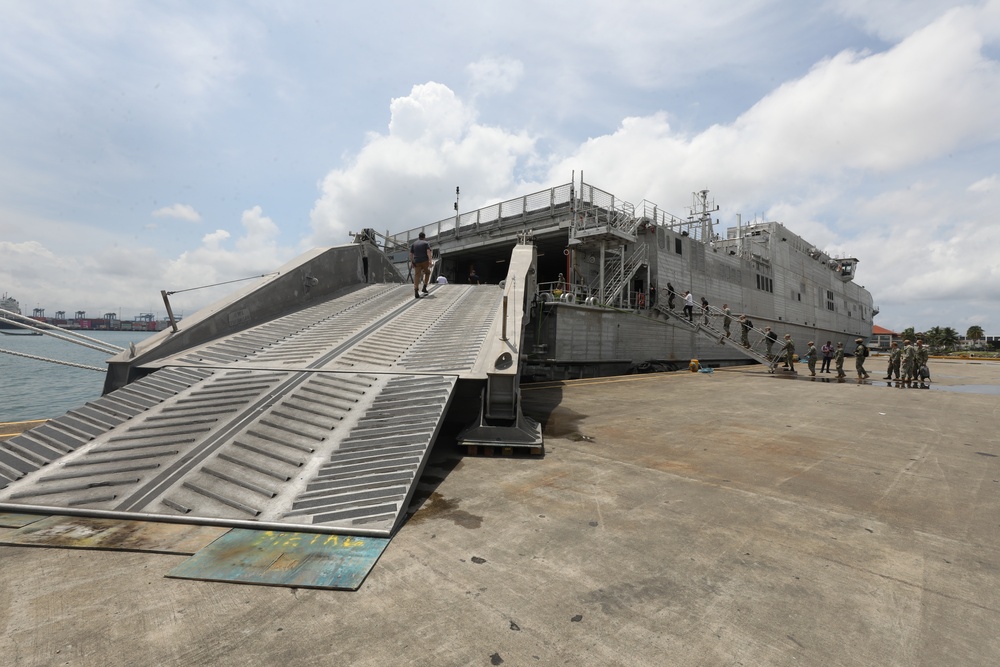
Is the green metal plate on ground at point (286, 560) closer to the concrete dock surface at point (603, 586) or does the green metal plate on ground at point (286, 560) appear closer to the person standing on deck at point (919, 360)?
the concrete dock surface at point (603, 586)

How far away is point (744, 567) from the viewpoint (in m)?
2.96

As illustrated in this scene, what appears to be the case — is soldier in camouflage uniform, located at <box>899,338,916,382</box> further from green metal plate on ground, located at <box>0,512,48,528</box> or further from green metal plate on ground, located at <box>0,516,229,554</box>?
green metal plate on ground, located at <box>0,512,48,528</box>

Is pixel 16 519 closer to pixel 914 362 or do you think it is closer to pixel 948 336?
pixel 914 362

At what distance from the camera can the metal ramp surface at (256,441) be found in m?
3.58

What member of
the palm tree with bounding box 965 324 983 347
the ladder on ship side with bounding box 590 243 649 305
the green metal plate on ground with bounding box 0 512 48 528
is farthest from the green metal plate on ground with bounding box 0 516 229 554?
the palm tree with bounding box 965 324 983 347

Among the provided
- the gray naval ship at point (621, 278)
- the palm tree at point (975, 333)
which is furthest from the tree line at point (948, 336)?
the gray naval ship at point (621, 278)

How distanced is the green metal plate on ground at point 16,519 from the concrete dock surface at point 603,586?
49 cm

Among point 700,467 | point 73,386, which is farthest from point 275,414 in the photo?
point 73,386

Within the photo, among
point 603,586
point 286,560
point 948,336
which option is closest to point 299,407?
point 286,560

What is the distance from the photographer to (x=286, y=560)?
9.58 ft

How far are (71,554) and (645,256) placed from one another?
22453 millimetres

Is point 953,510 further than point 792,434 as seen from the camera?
No

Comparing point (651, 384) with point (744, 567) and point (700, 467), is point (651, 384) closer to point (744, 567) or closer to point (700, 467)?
point (700, 467)

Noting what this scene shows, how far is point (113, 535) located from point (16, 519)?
0.95m
